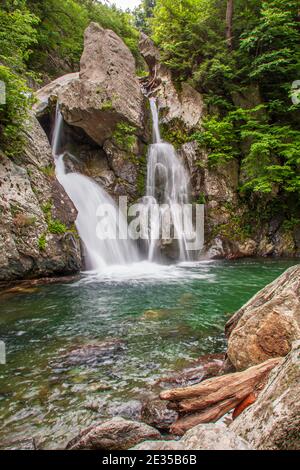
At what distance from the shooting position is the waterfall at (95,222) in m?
11.6

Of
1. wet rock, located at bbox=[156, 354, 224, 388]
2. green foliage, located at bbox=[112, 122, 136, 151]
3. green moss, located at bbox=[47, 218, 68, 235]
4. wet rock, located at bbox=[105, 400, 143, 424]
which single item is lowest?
wet rock, located at bbox=[105, 400, 143, 424]

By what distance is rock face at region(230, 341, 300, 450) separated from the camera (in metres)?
1.76

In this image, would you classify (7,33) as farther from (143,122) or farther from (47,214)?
(143,122)

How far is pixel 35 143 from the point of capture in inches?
401

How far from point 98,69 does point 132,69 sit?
7.47 ft

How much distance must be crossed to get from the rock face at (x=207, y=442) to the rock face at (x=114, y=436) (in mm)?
978

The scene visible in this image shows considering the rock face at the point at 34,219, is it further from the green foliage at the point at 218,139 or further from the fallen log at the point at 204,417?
the green foliage at the point at 218,139

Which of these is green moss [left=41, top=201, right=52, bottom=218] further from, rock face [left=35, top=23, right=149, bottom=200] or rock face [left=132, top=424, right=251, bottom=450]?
rock face [left=132, top=424, right=251, bottom=450]

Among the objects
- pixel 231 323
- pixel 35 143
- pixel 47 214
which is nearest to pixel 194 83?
pixel 35 143

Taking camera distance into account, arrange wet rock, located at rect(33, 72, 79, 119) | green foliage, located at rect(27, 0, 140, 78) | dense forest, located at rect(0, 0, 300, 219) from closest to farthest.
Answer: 1. dense forest, located at rect(0, 0, 300, 219)
2. wet rock, located at rect(33, 72, 79, 119)
3. green foliage, located at rect(27, 0, 140, 78)

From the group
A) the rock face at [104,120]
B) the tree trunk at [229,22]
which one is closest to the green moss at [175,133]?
the rock face at [104,120]

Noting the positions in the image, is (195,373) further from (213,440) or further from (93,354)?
(213,440)

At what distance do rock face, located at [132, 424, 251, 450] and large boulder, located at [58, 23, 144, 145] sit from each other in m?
13.4

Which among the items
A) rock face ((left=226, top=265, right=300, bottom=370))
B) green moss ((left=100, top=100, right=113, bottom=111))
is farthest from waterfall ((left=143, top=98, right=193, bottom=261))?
rock face ((left=226, top=265, right=300, bottom=370))
